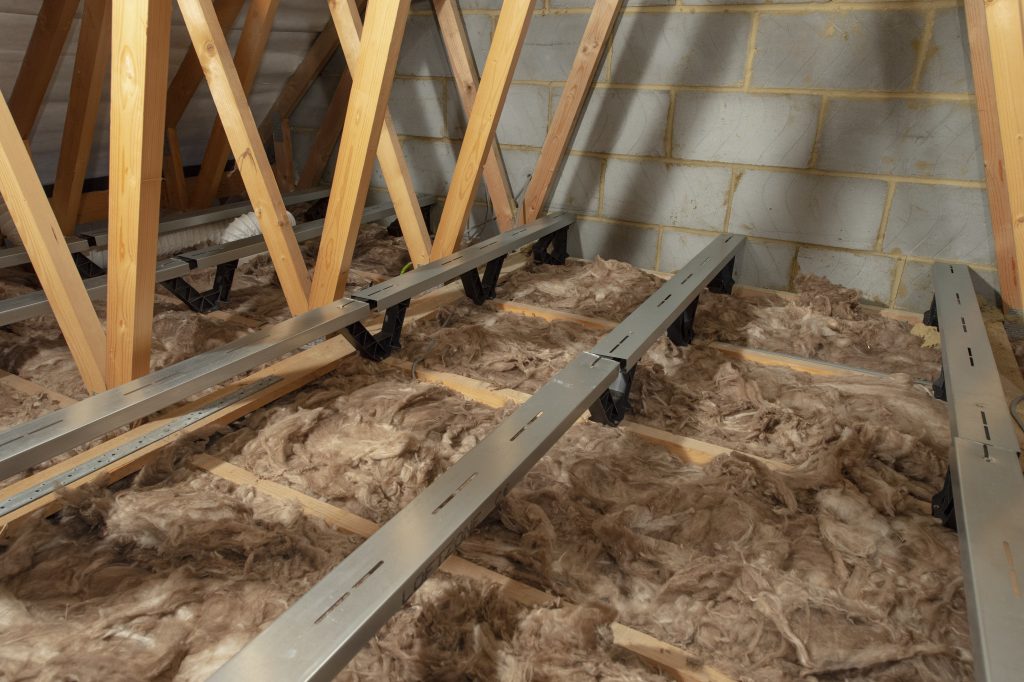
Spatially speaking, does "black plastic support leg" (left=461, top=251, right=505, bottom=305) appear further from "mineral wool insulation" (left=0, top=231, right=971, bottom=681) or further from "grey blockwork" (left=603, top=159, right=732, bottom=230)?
"grey blockwork" (left=603, top=159, right=732, bottom=230)

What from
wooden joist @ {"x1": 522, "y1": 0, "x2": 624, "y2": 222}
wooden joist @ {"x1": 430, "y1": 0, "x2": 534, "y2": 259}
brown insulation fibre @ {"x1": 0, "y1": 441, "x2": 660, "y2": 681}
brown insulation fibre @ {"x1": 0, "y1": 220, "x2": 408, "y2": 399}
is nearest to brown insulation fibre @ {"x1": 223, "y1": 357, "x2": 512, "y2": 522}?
brown insulation fibre @ {"x1": 0, "y1": 441, "x2": 660, "y2": 681}

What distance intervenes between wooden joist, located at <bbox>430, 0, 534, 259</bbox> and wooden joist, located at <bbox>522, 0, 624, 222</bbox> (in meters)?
0.59

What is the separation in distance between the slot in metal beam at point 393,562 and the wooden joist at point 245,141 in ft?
3.42

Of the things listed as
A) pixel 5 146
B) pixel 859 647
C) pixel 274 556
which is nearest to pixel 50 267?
pixel 5 146

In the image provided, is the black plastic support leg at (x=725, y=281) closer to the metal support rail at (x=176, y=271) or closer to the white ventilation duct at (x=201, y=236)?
the metal support rail at (x=176, y=271)

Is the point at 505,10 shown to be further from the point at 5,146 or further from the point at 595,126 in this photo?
the point at 5,146

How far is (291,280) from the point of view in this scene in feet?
6.98

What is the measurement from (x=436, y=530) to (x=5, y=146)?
1.32m

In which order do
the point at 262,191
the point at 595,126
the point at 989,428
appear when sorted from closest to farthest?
the point at 989,428, the point at 262,191, the point at 595,126

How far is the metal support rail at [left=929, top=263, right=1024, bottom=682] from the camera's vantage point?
877 millimetres

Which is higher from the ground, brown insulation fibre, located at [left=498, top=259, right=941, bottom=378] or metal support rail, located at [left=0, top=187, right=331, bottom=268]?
metal support rail, located at [left=0, top=187, right=331, bottom=268]

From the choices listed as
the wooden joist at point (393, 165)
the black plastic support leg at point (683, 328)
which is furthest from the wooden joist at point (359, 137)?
the black plastic support leg at point (683, 328)

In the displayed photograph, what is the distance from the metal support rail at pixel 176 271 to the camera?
1.99 meters

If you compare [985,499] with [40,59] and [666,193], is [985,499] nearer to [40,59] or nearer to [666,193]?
[666,193]
